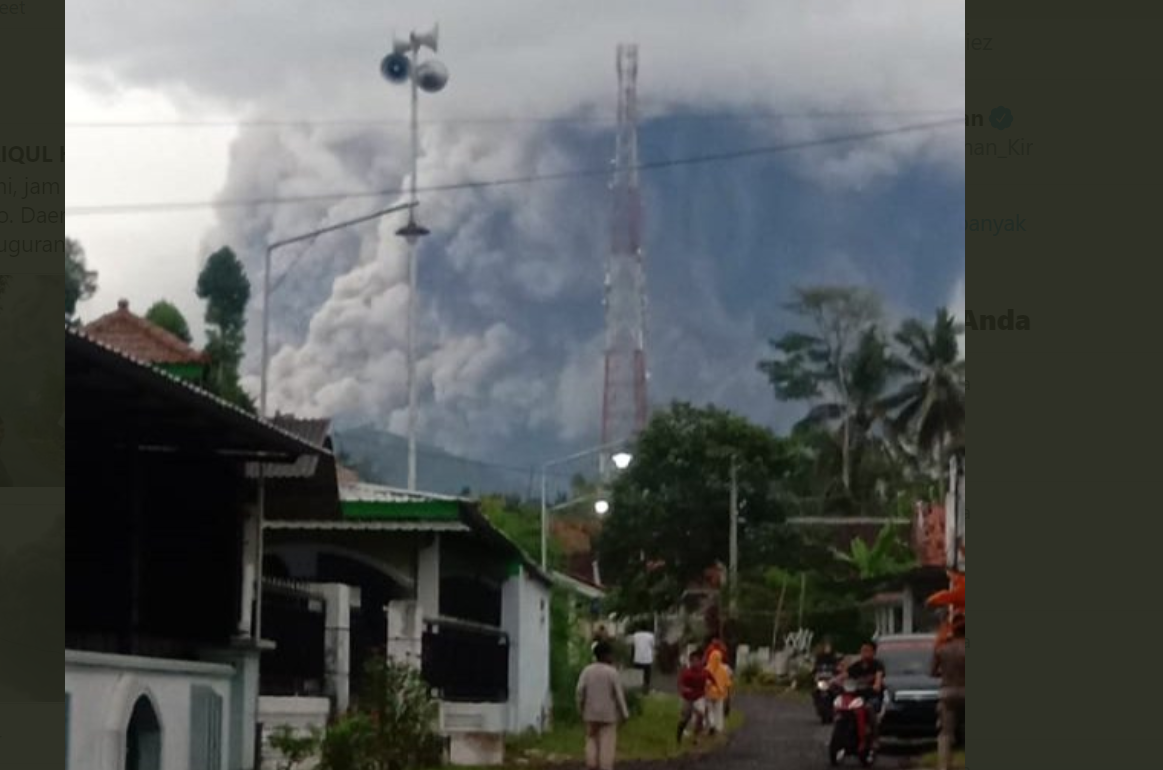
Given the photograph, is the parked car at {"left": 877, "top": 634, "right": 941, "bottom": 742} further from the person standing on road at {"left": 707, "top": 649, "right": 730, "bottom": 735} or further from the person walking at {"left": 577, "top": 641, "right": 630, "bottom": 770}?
the person walking at {"left": 577, "top": 641, "right": 630, "bottom": 770}

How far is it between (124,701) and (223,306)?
1717 mm

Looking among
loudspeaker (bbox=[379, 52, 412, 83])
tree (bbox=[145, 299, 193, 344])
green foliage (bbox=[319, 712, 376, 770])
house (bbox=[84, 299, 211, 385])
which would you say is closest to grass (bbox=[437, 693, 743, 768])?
green foliage (bbox=[319, 712, 376, 770])

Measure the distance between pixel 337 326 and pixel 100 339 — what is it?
129 centimetres

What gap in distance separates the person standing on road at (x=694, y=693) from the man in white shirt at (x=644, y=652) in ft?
0.44

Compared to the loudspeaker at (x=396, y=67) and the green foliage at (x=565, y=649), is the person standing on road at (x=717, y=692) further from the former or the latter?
the loudspeaker at (x=396, y=67)

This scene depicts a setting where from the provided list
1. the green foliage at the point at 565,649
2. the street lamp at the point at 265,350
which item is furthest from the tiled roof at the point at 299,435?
the green foliage at the point at 565,649

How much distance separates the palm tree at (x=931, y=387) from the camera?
880 centimetres

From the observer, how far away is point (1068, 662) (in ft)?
27.3

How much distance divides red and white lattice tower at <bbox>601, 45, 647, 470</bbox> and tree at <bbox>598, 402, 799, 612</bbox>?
12 cm

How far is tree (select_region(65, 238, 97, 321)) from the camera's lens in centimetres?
816

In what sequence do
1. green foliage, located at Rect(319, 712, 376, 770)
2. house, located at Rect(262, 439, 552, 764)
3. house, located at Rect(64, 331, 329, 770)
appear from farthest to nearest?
house, located at Rect(262, 439, 552, 764)
green foliage, located at Rect(319, 712, 376, 770)
house, located at Rect(64, 331, 329, 770)

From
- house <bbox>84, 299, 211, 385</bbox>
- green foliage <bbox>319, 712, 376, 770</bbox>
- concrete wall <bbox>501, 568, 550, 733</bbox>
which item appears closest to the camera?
house <bbox>84, 299, 211, 385</bbox>

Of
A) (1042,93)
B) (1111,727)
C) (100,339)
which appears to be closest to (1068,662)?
(1111,727)

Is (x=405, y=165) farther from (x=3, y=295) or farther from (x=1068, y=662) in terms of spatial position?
(x=1068, y=662)
